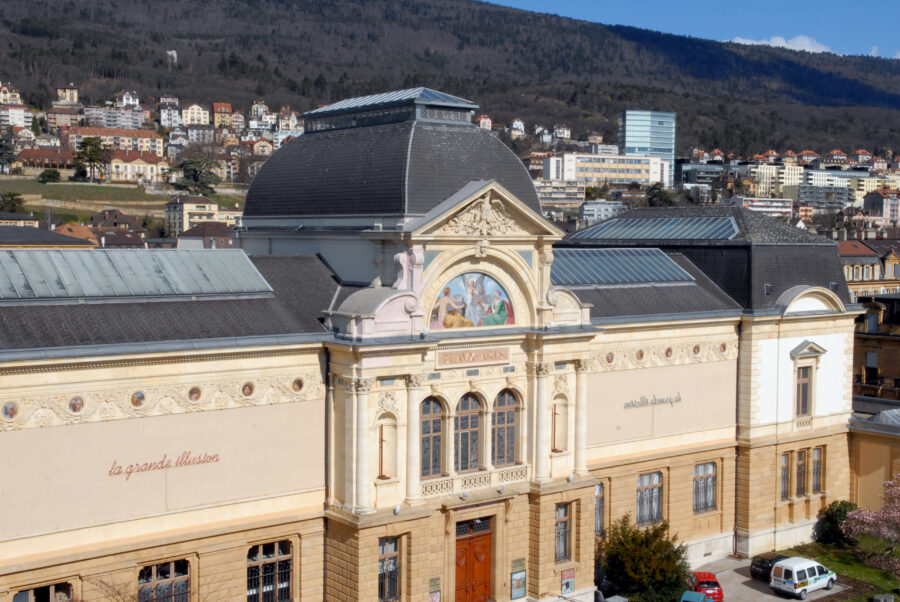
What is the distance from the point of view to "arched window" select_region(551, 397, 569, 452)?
41969 mm

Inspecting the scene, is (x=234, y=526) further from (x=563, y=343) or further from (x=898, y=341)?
(x=898, y=341)

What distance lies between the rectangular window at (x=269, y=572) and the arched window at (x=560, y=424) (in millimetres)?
11512

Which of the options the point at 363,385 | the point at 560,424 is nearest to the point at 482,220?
the point at 363,385

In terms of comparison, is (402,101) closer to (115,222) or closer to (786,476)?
(786,476)

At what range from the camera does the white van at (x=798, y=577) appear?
44656 millimetres

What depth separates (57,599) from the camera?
3177cm

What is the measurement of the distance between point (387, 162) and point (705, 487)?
2192 centimetres

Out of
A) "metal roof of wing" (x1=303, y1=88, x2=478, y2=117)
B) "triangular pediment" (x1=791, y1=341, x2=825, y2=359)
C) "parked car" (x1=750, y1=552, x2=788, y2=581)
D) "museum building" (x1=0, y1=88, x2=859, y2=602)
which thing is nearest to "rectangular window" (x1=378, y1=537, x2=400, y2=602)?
"museum building" (x1=0, y1=88, x2=859, y2=602)

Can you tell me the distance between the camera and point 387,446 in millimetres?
37250

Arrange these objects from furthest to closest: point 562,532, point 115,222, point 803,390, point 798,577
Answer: point 115,222 → point 803,390 → point 798,577 → point 562,532

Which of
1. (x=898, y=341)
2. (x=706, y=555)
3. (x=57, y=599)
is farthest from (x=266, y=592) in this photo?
(x=898, y=341)

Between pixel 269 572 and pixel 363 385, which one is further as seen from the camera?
pixel 269 572

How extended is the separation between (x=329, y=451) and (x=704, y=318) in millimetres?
19489

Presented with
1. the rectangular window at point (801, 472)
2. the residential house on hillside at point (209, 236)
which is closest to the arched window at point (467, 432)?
the rectangular window at point (801, 472)
